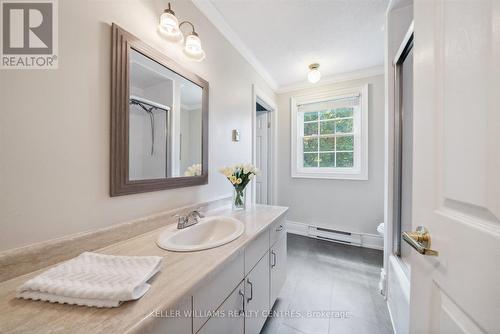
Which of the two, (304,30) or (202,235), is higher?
(304,30)

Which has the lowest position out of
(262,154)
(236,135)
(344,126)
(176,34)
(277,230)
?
(277,230)

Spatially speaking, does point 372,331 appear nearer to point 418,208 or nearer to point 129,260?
point 418,208

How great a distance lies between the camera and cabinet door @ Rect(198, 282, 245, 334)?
0.69 m

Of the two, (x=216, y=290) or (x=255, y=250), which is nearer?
(x=216, y=290)

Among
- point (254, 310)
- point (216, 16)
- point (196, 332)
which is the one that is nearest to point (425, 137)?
point (196, 332)

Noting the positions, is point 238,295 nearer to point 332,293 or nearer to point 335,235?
point 332,293

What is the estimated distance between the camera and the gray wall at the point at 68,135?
61 centimetres

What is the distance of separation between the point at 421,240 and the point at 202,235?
3.37 feet

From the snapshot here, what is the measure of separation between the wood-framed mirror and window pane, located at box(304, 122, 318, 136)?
6.45 feet

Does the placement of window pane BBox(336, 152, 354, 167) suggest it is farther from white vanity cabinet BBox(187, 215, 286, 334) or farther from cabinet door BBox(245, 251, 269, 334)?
cabinet door BBox(245, 251, 269, 334)

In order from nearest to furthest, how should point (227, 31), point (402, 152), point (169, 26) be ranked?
Result: point (169, 26) < point (402, 152) < point (227, 31)

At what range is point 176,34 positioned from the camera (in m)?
1.07

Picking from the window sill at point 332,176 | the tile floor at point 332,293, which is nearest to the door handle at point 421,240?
the tile floor at point 332,293

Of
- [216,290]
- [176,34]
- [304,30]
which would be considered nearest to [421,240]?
[216,290]
